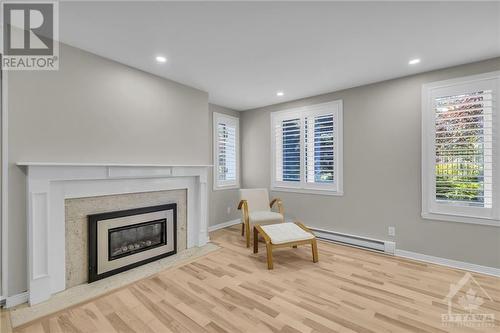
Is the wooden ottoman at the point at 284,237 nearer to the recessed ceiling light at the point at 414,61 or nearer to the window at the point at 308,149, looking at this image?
the window at the point at 308,149

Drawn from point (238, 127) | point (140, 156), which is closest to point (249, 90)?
point (238, 127)

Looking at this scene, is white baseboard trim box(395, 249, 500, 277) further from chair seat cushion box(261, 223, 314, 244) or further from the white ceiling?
the white ceiling

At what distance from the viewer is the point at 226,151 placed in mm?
4652

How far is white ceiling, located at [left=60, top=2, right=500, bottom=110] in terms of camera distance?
1759 millimetres

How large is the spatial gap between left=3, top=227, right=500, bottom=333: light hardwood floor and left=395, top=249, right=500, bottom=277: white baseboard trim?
0.11m

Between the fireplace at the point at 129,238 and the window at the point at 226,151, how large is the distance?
4.75 ft

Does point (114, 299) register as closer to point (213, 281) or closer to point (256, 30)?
point (213, 281)

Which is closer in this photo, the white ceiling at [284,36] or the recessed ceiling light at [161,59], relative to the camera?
the white ceiling at [284,36]

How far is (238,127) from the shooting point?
494 centimetres

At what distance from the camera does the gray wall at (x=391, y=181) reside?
269cm

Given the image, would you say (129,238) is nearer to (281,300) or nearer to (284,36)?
(281,300)

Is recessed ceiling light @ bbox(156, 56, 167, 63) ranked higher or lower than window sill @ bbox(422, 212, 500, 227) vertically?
higher

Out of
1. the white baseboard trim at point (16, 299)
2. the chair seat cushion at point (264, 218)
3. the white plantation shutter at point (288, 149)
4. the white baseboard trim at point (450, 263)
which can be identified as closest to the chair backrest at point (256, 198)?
the chair seat cushion at point (264, 218)

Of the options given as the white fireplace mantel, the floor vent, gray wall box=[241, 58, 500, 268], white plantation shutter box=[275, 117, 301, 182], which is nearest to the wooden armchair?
white plantation shutter box=[275, 117, 301, 182]
